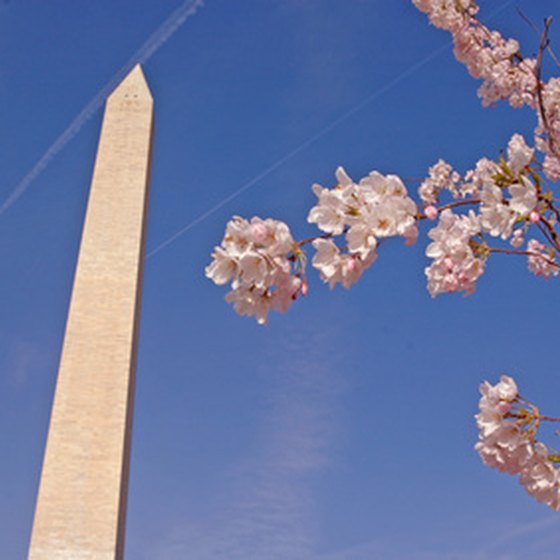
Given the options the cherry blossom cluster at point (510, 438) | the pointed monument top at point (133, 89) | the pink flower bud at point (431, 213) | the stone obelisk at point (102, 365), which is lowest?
the cherry blossom cluster at point (510, 438)

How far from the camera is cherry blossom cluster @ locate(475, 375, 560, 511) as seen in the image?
182cm

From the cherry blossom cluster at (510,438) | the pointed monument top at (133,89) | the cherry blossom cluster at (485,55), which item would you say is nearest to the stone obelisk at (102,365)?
the pointed monument top at (133,89)

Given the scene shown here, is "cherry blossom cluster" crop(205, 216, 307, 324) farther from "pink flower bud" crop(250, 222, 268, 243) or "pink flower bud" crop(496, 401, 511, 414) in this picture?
"pink flower bud" crop(496, 401, 511, 414)

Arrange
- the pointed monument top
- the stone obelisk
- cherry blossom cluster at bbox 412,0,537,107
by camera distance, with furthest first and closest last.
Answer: the pointed monument top, the stone obelisk, cherry blossom cluster at bbox 412,0,537,107

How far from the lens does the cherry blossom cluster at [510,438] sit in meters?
1.82

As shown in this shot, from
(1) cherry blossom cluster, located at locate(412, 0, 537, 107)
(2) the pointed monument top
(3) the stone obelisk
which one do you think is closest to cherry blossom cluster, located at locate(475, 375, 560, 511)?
(1) cherry blossom cluster, located at locate(412, 0, 537, 107)

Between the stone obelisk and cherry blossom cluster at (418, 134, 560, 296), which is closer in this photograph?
cherry blossom cluster at (418, 134, 560, 296)

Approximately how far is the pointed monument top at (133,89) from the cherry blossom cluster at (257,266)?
11.5 metres

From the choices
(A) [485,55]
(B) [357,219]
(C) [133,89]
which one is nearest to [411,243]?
(B) [357,219]

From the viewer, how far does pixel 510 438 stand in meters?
1.82

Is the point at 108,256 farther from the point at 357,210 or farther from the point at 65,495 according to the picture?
the point at 357,210

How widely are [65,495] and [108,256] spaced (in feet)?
10.5

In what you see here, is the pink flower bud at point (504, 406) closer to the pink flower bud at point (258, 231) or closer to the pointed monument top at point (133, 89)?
the pink flower bud at point (258, 231)

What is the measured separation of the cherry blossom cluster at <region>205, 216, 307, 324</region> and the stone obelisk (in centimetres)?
877
